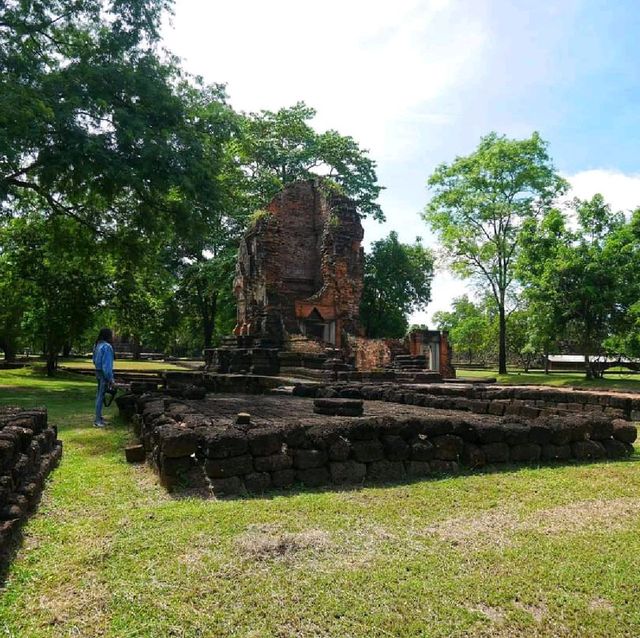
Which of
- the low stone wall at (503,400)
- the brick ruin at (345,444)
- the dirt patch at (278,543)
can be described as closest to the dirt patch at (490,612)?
the dirt patch at (278,543)

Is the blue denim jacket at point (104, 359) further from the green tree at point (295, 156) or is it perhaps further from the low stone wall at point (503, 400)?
the green tree at point (295, 156)

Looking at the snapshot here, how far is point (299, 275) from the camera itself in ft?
77.3

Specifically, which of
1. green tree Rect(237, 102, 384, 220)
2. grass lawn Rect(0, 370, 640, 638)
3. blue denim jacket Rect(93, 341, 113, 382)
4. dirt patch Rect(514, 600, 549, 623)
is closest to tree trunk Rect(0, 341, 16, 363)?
green tree Rect(237, 102, 384, 220)

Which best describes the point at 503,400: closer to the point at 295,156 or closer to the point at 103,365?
the point at 103,365

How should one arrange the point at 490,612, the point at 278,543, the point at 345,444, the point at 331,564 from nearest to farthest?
the point at 490,612
the point at 331,564
the point at 278,543
the point at 345,444

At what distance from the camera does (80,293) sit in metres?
23.0

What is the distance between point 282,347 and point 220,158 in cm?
696

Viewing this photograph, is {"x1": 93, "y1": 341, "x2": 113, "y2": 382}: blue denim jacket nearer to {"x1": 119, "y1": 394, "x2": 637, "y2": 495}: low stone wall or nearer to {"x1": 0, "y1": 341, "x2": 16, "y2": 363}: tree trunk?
{"x1": 119, "y1": 394, "x2": 637, "y2": 495}: low stone wall

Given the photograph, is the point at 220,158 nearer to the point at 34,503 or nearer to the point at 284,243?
the point at 284,243

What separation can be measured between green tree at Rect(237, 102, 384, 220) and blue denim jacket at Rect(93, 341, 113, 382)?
19.4 meters

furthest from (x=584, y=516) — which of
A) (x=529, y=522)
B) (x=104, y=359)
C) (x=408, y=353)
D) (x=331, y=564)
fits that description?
(x=408, y=353)

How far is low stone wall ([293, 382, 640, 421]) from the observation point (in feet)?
29.5

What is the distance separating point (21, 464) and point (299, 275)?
19.1 metres

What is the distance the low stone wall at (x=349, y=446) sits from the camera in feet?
17.5
